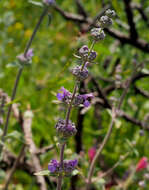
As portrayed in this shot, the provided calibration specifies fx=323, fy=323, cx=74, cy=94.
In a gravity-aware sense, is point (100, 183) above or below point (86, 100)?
below

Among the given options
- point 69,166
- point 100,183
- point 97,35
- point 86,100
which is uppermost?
point 97,35

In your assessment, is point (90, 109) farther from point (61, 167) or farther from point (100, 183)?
point (61, 167)

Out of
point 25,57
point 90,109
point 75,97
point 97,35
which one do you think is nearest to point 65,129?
point 75,97

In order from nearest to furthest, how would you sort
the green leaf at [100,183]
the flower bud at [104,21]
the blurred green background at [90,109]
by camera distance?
the flower bud at [104,21], the green leaf at [100,183], the blurred green background at [90,109]

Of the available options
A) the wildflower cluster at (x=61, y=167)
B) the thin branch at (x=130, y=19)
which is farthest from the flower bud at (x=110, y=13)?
the thin branch at (x=130, y=19)

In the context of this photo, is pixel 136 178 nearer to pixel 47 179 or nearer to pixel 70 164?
pixel 47 179

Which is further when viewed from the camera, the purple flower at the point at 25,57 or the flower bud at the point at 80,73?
the purple flower at the point at 25,57

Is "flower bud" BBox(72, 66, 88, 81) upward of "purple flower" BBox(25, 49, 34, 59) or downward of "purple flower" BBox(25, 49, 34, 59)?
downward

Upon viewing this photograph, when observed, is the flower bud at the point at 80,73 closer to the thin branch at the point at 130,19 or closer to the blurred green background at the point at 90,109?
the blurred green background at the point at 90,109

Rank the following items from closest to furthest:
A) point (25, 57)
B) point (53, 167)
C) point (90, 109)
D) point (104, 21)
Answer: point (104, 21) < point (53, 167) < point (25, 57) < point (90, 109)

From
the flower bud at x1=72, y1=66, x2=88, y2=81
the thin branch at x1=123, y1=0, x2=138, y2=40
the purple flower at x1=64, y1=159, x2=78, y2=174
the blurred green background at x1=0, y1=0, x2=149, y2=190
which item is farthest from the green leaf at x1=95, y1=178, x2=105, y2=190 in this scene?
the thin branch at x1=123, y1=0, x2=138, y2=40

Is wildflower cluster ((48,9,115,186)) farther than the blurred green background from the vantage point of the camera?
No

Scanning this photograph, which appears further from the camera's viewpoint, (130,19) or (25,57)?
(130,19)

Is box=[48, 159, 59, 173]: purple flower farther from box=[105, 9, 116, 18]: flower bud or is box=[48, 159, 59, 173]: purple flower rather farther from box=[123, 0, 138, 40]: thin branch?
box=[123, 0, 138, 40]: thin branch
